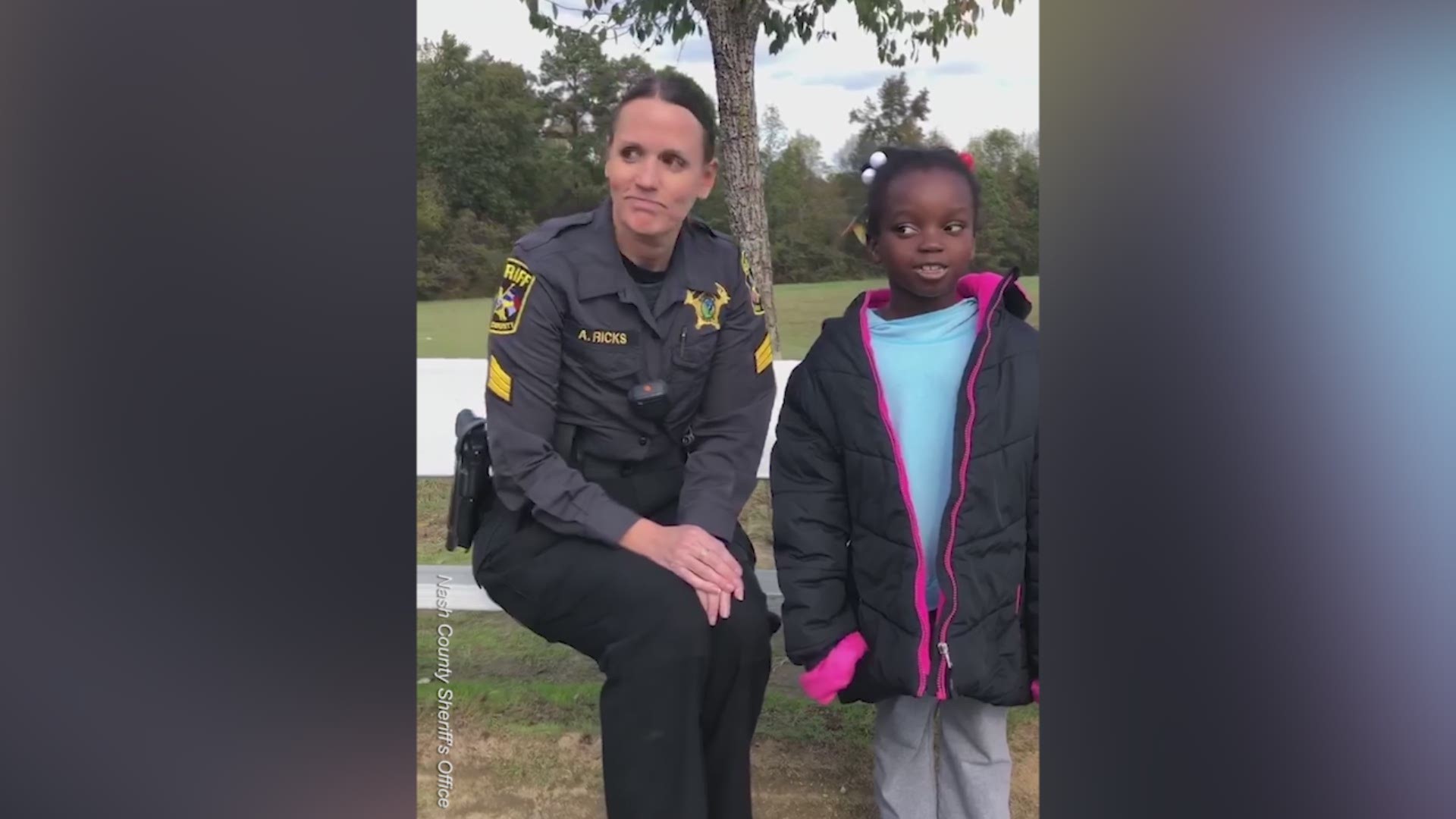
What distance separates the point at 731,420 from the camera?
2.42m

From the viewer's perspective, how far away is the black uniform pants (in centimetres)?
225

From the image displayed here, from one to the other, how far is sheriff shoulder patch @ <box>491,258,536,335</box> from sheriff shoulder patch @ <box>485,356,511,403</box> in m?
0.07

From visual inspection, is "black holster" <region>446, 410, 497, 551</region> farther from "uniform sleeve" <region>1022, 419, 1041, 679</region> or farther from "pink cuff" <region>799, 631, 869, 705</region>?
"uniform sleeve" <region>1022, 419, 1041, 679</region>

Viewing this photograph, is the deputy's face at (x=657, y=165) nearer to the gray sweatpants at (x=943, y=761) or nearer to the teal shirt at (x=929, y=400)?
the teal shirt at (x=929, y=400)

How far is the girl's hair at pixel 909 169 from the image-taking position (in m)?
2.28

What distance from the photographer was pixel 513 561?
2430 millimetres

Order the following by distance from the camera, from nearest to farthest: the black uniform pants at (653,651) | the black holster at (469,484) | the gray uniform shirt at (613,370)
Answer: the black uniform pants at (653,651)
the gray uniform shirt at (613,370)
the black holster at (469,484)

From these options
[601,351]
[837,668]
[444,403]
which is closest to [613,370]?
[601,351]

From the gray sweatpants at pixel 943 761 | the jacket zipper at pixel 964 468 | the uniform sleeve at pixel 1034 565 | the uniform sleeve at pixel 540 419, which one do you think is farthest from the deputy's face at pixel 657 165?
the gray sweatpants at pixel 943 761
